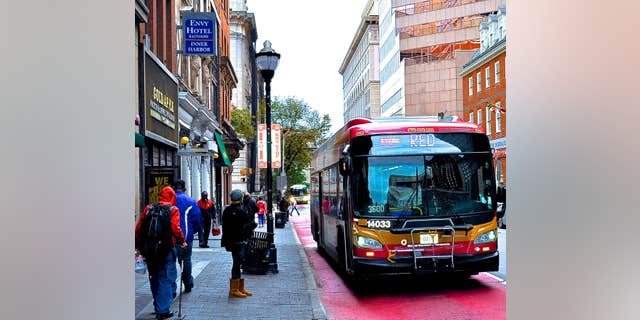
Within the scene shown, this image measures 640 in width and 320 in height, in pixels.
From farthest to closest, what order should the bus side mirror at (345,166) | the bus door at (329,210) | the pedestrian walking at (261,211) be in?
the pedestrian walking at (261,211) → the bus door at (329,210) → the bus side mirror at (345,166)

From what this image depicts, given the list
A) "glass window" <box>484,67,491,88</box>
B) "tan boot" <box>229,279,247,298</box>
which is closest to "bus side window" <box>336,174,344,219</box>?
"tan boot" <box>229,279,247,298</box>

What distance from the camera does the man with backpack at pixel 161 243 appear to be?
25.8 ft

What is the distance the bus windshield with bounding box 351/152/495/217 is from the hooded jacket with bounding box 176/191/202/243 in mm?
2765

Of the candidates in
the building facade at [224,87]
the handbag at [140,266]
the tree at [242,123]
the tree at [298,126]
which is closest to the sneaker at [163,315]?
the handbag at [140,266]

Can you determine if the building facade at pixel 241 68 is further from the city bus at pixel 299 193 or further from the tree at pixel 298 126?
the city bus at pixel 299 193

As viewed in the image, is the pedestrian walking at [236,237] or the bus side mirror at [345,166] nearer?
the pedestrian walking at [236,237]

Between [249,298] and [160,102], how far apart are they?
885cm

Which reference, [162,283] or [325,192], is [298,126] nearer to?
[325,192]

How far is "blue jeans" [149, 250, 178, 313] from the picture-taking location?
26.6 feet

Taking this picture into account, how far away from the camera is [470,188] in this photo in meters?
10.8
